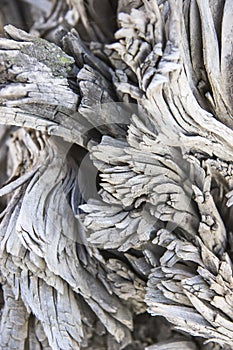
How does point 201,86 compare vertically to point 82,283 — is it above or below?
above

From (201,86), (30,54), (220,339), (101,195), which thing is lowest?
(220,339)

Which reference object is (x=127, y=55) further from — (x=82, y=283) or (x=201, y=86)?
(x=82, y=283)

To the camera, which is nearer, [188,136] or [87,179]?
[188,136]

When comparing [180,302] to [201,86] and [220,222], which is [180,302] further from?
[201,86]

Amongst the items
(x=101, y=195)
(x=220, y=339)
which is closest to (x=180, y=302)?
(x=220, y=339)

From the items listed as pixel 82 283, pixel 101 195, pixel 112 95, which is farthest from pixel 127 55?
pixel 82 283

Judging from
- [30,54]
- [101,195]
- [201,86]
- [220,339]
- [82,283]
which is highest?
[30,54]
